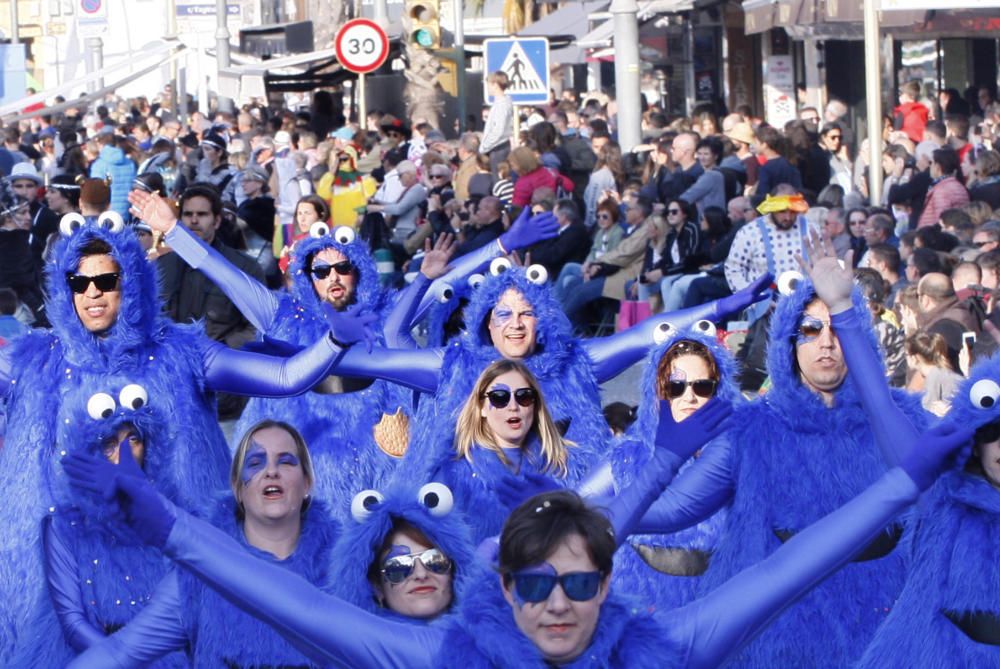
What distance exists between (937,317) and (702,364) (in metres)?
3.62

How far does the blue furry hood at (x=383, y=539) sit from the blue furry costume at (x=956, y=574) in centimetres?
101

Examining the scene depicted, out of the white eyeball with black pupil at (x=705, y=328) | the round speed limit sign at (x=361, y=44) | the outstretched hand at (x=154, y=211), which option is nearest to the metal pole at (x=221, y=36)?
the round speed limit sign at (x=361, y=44)

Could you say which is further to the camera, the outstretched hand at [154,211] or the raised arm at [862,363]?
the outstretched hand at [154,211]

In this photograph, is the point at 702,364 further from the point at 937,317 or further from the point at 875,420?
the point at 937,317

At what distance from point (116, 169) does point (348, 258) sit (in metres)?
12.5

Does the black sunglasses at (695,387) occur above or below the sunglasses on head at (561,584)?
above

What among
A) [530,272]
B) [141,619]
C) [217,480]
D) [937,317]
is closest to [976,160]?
[937,317]

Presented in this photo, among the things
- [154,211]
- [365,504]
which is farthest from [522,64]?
[365,504]

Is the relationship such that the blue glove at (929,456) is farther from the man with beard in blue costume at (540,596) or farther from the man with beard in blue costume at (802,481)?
the man with beard in blue costume at (802,481)

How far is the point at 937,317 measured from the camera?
9.16 m

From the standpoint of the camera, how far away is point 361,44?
70.7 feet

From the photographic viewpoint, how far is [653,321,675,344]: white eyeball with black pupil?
5.98m

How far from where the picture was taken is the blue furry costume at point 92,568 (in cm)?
517

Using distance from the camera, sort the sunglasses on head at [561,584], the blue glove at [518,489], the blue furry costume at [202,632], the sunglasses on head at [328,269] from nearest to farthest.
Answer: the sunglasses on head at [561,584]
the blue glove at [518,489]
the blue furry costume at [202,632]
the sunglasses on head at [328,269]
